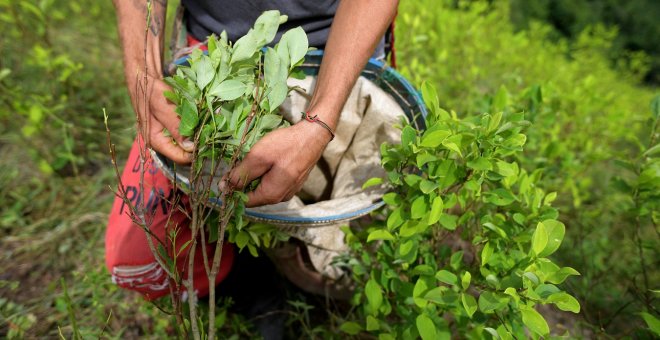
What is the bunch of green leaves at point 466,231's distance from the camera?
0.82m

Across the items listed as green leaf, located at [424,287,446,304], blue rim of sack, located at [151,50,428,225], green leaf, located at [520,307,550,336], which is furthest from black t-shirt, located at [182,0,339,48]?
green leaf, located at [520,307,550,336]

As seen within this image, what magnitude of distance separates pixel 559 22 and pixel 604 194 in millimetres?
22927

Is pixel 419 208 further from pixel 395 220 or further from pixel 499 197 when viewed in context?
pixel 499 197

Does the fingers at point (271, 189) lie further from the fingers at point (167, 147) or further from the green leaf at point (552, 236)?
the green leaf at point (552, 236)

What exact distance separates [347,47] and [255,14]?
344 mm

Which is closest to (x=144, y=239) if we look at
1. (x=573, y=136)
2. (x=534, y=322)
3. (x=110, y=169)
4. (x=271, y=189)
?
(x=271, y=189)

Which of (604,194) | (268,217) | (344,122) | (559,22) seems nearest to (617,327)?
(604,194)

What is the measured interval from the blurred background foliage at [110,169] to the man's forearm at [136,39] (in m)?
0.70

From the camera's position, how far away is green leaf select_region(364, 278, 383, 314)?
1065 mm

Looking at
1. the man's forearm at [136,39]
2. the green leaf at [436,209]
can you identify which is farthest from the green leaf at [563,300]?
the man's forearm at [136,39]

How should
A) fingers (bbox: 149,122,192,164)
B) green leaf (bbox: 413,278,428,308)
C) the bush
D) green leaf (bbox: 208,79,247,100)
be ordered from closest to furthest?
green leaf (bbox: 208,79,247,100) → fingers (bbox: 149,122,192,164) → green leaf (bbox: 413,278,428,308) → the bush

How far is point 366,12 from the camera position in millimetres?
987

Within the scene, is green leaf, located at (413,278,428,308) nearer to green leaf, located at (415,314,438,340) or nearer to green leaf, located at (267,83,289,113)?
green leaf, located at (415,314,438,340)

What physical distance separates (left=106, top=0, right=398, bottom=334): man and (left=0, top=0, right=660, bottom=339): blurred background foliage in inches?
10.5
